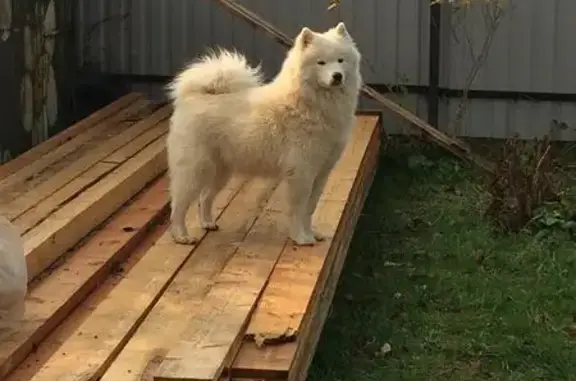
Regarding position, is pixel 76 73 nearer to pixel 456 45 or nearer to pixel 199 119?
pixel 456 45

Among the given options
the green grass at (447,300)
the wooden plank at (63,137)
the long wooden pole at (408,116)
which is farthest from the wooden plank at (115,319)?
the long wooden pole at (408,116)

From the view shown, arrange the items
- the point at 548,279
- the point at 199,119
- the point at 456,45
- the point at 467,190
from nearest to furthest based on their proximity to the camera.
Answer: the point at 199,119 < the point at 548,279 < the point at 467,190 < the point at 456,45

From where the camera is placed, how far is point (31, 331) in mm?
3658

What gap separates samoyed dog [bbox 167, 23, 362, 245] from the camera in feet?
15.5

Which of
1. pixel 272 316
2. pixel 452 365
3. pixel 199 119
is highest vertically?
pixel 199 119

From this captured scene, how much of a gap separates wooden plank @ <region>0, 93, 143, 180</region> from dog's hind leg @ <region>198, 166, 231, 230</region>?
3.74ft

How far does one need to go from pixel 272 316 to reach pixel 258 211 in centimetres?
154

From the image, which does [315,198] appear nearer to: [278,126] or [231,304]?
[278,126]

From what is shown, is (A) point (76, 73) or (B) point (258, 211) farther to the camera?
(A) point (76, 73)

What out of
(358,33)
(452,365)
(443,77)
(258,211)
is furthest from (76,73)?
(452,365)

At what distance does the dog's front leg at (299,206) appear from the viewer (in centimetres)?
479

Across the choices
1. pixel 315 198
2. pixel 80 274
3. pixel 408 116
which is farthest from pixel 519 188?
pixel 80 274

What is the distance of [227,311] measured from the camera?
3.88 metres

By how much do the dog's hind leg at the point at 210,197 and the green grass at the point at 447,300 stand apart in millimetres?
654
